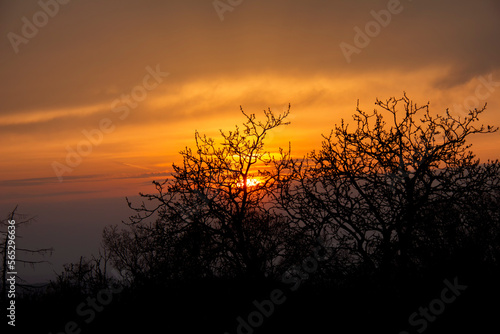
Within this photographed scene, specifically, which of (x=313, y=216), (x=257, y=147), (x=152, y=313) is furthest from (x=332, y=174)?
(x=152, y=313)

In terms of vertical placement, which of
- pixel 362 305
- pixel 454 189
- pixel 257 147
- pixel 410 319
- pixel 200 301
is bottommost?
pixel 410 319

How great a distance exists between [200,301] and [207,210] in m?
3.43

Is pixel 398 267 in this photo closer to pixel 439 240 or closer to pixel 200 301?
pixel 439 240

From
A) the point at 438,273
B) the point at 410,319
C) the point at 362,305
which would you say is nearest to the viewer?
the point at 410,319

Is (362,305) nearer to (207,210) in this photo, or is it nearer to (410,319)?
(410,319)

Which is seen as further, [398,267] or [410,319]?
[398,267]

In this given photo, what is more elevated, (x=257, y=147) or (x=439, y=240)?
(x=257, y=147)

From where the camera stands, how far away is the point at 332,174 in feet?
39.7

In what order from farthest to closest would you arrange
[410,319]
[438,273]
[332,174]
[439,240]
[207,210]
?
[207,210] < [332,174] < [439,240] < [438,273] < [410,319]

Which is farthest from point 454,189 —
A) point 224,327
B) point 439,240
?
point 224,327

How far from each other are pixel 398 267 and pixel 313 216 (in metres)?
2.68

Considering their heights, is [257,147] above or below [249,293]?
above

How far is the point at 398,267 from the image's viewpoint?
1003 centimetres

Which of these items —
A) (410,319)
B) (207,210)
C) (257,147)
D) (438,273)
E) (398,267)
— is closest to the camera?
(410,319)
